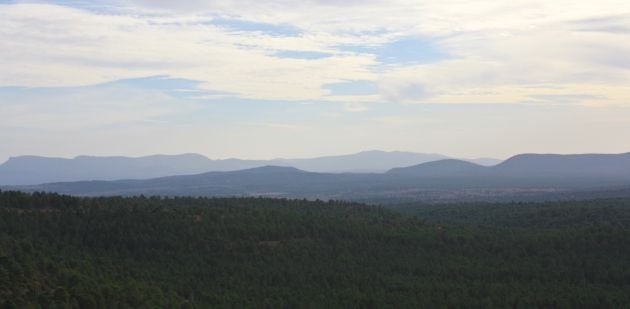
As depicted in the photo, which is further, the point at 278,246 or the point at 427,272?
the point at 278,246

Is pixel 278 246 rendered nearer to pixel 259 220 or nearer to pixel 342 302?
pixel 259 220

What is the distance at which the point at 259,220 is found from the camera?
7225 centimetres

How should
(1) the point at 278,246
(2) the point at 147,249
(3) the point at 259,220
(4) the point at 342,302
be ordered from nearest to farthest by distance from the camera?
(4) the point at 342,302 → (2) the point at 147,249 → (1) the point at 278,246 → (3) the point at 259,220

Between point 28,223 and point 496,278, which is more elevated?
point 28,223

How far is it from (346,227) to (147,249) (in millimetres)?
24107

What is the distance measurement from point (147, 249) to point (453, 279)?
2706 cm

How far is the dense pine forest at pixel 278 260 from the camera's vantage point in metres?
42.1

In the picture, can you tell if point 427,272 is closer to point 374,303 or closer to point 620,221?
point 374,303

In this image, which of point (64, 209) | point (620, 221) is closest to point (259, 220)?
point (64, 209)

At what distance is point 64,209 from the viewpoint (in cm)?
6284

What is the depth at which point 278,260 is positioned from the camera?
6281 cm

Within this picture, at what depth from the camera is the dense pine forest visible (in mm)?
42062

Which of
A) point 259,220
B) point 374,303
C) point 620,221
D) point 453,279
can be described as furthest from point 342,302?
point 620,221

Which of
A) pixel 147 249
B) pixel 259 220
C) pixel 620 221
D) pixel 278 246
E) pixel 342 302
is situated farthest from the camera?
pixel 620 221
